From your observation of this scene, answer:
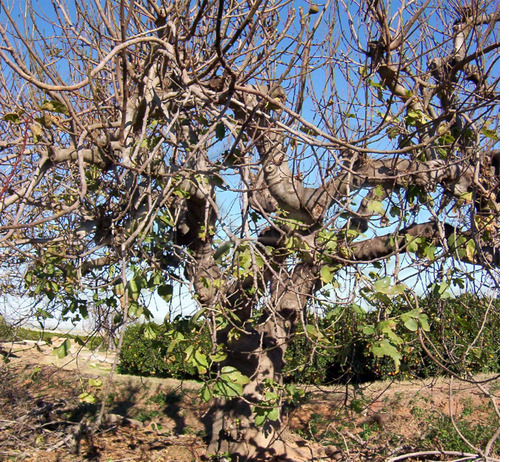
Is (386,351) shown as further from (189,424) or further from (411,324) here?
(189,424)

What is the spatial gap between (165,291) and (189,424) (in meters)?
4.52

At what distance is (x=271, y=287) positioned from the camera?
183 inches

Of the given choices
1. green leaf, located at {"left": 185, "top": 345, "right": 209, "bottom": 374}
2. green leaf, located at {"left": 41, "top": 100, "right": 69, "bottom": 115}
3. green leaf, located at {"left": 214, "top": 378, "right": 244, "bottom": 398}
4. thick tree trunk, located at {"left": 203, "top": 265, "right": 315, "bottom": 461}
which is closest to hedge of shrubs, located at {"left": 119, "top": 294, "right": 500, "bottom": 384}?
thick tree trunk, located at {"left": 203, "top": 265, "right": 315, "bottom": 461}

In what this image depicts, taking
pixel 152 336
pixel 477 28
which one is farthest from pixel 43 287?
pixel 477 28

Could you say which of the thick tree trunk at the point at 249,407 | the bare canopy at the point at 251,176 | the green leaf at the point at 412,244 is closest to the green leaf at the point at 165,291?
the bare canopy at the point at 251,176

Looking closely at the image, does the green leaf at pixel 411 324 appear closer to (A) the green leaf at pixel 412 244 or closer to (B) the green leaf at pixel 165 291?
(A) the green leaf at pixel 412 244

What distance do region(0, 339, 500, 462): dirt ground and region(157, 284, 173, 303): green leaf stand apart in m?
1.75

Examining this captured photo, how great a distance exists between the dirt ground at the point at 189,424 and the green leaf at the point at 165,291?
1.75 metres

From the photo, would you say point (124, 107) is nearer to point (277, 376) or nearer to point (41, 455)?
point (277, 376)

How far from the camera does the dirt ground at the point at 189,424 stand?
16.6 feet

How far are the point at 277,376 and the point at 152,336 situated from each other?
248 cm

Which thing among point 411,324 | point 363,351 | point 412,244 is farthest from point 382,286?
point 363,351

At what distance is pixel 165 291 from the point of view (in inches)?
122

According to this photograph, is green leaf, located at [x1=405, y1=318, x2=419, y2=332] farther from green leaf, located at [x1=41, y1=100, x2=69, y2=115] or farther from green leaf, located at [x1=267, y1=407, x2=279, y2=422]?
green leaf, located at [x1=41, y1=100, x2=69, y2=115]
